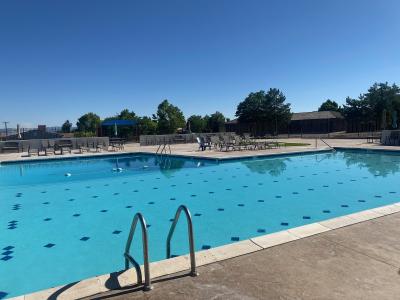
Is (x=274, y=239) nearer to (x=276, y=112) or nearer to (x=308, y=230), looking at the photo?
(x=308, y=230)

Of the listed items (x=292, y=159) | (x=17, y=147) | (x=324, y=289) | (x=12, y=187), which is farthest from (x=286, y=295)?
(x=17, y=147)

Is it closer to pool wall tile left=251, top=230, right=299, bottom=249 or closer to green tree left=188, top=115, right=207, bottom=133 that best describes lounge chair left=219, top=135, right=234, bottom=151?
pool wall tile left=251, top=230, right=299, bottom=249

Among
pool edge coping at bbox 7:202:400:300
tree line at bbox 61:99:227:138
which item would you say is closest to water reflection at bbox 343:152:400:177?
pool edge coping at bbox 7:202:400:300

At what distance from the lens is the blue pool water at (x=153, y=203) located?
15.9ft

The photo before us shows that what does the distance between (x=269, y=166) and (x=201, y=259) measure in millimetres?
10502

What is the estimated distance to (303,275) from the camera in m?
2.87

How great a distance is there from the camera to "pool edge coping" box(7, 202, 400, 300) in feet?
8.73

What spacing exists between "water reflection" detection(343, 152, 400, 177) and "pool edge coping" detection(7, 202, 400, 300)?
312 inches

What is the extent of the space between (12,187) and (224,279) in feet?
33.3

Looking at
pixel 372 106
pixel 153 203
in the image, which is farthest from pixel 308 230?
pixel 372 106

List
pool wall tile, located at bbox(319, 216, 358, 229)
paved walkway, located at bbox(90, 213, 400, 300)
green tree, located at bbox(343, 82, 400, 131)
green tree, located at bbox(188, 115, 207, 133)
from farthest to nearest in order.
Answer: green tree, located at bbox(188, 115, 207, 133) → green tree, located at bbox(343, 82, 400, 131) → pool wall tile, located at bbox(319, 216, 358, 229) → paved walkway, located at bbox(90, 213, 400, 300)

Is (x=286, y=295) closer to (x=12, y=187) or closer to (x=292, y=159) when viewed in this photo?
(x=12, y=187)

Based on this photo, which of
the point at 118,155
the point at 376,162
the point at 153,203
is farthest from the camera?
the point at 118,155

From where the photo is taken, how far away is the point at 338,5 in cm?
1425
